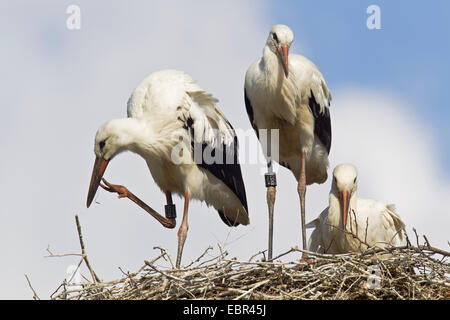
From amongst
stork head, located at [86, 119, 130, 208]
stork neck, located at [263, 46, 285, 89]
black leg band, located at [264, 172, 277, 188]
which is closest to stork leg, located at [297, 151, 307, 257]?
black leg band, located at [264, 172, 277, 188]

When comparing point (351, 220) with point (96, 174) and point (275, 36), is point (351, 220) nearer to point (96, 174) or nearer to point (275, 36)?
point (275, 36)

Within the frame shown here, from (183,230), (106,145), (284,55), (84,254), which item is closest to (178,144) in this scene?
(106,145)

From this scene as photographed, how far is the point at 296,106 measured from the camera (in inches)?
258

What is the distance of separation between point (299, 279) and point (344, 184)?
4.48 ft

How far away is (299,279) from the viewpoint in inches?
194

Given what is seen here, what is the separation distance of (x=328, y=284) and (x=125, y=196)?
2160mm

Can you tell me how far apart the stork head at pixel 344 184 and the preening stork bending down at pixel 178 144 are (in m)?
0.88

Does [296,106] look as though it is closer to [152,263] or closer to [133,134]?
[133,134]

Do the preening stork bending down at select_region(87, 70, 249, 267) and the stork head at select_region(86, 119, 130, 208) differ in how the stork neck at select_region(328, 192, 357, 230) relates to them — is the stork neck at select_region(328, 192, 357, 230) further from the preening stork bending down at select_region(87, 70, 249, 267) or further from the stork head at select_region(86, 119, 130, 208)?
the stork head at select_region(86, 119, 130, 208)

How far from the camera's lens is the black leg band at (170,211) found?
6.80 metres

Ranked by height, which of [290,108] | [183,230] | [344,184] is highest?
[290,108]

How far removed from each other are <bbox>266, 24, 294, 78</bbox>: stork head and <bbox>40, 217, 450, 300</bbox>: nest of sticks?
155cm
